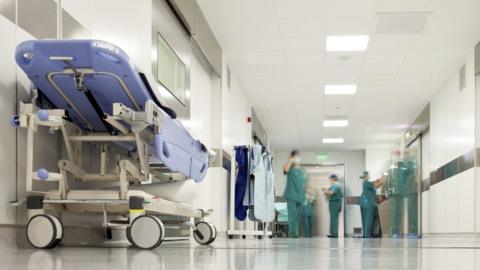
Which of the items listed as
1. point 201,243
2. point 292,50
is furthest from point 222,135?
point 201,243

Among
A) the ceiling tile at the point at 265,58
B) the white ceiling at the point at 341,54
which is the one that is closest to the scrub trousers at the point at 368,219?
the white ceiling at the point at 341,54

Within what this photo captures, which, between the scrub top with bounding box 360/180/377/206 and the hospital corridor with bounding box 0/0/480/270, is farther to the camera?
the scrub top with bounding box 360/180/377/206

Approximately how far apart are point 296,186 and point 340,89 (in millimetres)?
1908

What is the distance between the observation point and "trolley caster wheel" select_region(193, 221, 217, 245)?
150 inches

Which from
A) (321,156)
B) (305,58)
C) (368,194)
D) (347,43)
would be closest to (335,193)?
(368,194)

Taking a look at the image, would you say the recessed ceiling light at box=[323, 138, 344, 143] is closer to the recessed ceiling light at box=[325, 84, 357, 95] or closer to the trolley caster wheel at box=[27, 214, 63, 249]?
the recessed ceiling light at box=[325, 84, 357, 95]

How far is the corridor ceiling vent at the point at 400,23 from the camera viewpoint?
6.60 m

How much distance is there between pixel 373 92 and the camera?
10719 millimetres

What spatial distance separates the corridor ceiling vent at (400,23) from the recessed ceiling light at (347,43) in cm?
35

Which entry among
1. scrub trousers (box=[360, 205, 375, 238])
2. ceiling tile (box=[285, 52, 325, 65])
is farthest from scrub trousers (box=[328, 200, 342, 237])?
ceiling tile (box=[285, 52, 325, 65])

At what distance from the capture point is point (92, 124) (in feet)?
10.1

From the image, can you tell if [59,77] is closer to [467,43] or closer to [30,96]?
[30,96]

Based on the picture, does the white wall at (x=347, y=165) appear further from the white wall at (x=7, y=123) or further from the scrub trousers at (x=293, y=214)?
the white wall at (x=7, y=123)

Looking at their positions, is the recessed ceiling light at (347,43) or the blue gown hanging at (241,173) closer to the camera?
the blue gown hanging at (241,173)
